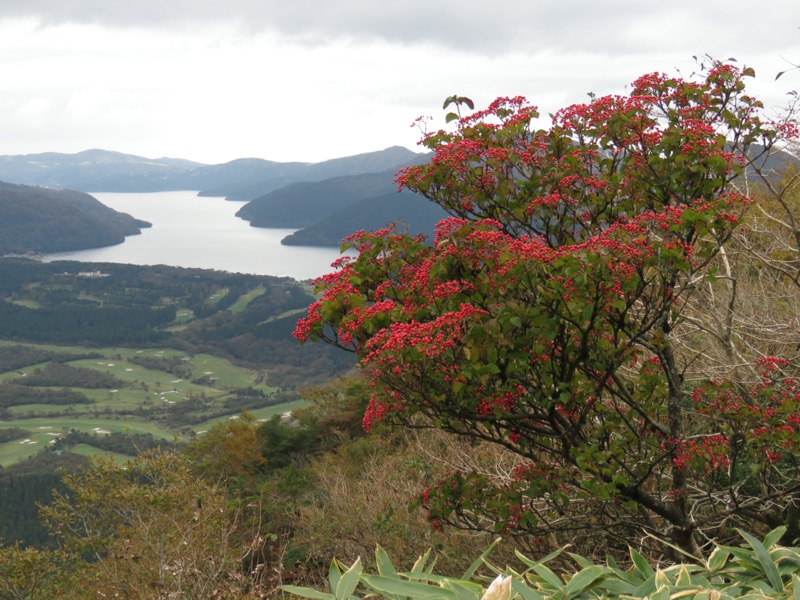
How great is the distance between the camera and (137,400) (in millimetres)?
103000

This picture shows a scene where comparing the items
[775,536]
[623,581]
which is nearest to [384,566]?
[623,581]

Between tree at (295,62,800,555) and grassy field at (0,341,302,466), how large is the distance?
72341mm

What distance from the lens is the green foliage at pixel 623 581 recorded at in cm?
223

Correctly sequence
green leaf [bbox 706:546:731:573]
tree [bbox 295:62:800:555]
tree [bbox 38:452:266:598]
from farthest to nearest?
tree [bbox 38:452:266:598], tree [bbox 295:62:800:555], green leaf [bbox 706:546:731:573]

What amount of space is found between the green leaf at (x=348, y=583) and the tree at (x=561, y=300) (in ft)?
4.37

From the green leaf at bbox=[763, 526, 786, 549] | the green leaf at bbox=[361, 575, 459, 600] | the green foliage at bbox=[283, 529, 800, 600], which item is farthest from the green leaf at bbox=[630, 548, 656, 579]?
the green leaf at bbox=[361, 575, 459, 600]

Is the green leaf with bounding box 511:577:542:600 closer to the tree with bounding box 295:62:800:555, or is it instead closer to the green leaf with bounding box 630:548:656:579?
the green leaf with bounding box 630:548:656:579

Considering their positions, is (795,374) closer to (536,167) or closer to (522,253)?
(536,167)

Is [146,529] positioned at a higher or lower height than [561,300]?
lower

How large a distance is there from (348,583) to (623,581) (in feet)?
3.16

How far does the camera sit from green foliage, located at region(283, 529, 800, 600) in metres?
2.23

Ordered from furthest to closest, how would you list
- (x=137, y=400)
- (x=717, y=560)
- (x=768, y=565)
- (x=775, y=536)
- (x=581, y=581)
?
(x=137, y=400), (x=775, y=536), (x=717, y=560), (x=768, y=565), (x=581, y=581)

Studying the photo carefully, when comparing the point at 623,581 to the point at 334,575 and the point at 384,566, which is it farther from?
the point at 334,575

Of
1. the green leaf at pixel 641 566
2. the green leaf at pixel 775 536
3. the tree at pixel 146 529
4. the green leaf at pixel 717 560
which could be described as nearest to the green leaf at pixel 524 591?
the green leaf at pixel 641 566
